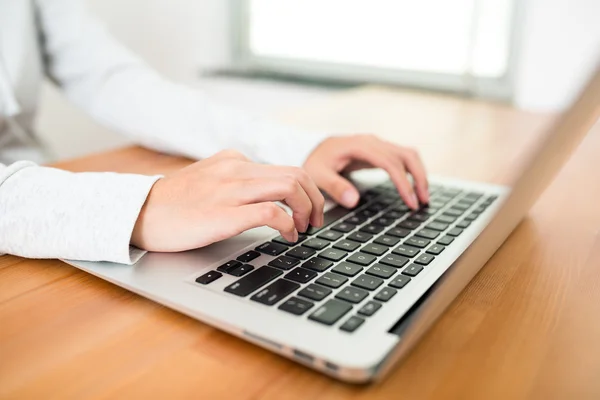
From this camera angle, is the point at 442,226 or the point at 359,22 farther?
the point at 359,22

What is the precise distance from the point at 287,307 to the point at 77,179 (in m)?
0.25

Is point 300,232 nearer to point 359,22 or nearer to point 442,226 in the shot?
point 442,226

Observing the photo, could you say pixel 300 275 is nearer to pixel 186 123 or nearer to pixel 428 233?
pixel 428 233

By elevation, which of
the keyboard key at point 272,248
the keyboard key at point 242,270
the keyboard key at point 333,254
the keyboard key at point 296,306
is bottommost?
the keyboard key at point 333,254

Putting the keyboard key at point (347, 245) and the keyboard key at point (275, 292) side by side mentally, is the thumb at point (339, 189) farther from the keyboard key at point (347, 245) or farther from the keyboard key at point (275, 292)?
the keyboard key at point (275, 292)

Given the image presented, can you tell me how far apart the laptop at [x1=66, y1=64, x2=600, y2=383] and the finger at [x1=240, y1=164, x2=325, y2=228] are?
0.02 m

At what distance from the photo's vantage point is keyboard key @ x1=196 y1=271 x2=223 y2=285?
425mm

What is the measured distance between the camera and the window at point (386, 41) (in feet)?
4.75

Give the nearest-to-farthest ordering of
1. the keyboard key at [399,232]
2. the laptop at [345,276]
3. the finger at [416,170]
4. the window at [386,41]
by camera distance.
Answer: the laptop at [345,276] → the keyboard key at [399,232] → the finger at [416,170] → the window at [386,41]

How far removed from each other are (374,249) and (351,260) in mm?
37

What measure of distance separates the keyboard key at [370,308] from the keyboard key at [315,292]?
31 mm

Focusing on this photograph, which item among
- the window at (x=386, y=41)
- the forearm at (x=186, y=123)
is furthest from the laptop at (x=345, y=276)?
the window at (x=386, y=41)

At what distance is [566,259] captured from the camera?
53 cm

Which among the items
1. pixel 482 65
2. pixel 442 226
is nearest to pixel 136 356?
pixel 442 226
